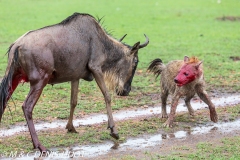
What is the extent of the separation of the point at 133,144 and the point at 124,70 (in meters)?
1.62

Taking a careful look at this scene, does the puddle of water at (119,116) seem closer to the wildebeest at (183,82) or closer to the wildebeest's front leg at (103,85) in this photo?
the wildebeest at (183,82)

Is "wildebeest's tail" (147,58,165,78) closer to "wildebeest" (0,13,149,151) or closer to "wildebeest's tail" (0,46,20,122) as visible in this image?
"wildebeest" (0,13,149,151)

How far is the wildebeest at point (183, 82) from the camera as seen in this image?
9164mm

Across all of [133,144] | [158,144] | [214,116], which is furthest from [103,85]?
[214,116]

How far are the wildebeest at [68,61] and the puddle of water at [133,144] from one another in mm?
266

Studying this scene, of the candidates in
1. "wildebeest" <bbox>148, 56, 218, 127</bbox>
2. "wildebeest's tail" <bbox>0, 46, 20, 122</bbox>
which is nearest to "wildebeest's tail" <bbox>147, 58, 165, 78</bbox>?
"wildebeest" <bbox>148, 56, 218, 127</bbox>

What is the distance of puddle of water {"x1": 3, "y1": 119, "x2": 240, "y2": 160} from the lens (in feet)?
24.7

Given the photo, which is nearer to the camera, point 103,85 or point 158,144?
point 158,144

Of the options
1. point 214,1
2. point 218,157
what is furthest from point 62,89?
point 214,1

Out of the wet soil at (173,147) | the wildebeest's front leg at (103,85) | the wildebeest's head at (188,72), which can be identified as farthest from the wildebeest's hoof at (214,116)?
the wildebeest's front leg at (103,85)

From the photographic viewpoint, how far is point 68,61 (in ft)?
27.0

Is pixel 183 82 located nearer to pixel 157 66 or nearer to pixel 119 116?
pixel 157 66

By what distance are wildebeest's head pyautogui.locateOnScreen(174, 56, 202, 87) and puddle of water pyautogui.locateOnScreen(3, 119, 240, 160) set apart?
891 mm

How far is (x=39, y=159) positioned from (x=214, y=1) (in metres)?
23.7
